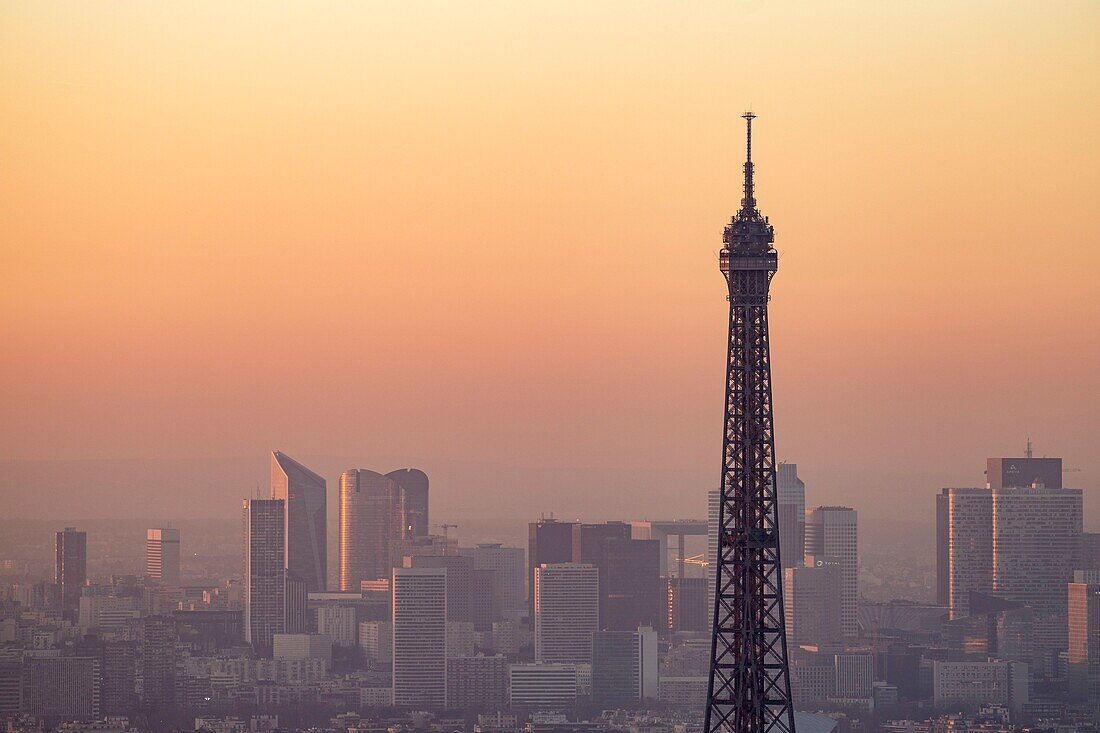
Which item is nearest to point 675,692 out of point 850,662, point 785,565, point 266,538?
point 850,662

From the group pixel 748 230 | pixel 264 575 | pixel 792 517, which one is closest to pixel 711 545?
pixel 792 517

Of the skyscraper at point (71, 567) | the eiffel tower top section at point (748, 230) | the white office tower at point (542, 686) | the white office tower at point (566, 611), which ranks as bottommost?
the white office tower at point (542, 686)

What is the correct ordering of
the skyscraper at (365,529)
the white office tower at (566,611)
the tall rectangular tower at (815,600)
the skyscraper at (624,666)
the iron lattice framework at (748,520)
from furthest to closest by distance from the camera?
the skyscraper at (365,529)
the white office tower at (566,611)
the tall rectangular tower at (815,600)
the skyscraper at (624,666)
the iron lattice framework at (748,520)

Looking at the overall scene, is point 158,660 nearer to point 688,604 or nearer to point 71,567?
point 71,567

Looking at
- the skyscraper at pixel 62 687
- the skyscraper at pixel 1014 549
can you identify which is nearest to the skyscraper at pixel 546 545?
the skyscraper at pixel 1014 549

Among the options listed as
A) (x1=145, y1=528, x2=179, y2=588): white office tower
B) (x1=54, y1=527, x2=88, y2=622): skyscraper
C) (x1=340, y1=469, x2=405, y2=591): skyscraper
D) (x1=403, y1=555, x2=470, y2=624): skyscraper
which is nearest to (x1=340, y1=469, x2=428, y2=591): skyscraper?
(x1=340, y1=469, x2=405, y2=591): skyscraper

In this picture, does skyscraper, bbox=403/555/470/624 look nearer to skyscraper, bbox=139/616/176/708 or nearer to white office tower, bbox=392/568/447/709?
white office tower, bbox=392/568/447/709

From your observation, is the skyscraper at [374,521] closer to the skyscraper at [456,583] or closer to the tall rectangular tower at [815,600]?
the skyscraper at [456,583]
